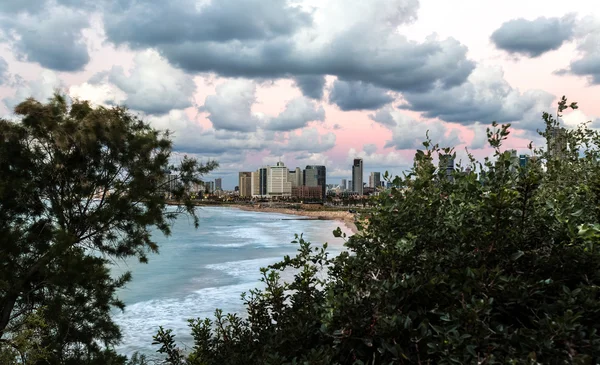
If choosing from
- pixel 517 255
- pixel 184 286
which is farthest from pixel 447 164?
pixel 184 286

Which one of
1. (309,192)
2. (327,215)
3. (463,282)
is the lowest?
(327,215)

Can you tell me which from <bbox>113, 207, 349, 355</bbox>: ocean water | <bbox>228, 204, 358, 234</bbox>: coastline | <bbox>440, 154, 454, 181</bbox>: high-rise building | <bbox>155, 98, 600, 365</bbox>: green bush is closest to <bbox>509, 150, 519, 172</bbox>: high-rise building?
<bbox>155, 98, 600, 365</bbox>: green bush

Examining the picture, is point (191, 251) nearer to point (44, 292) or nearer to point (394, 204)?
point (44, 292)

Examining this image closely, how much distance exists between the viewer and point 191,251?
38.6 m

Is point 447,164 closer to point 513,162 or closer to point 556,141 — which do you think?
point 513,162

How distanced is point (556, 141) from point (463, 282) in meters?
3.33

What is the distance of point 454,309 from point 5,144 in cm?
829

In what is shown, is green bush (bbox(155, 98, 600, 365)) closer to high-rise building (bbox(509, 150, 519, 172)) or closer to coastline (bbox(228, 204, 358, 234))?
high-rise building (bbox(509, 150, 519, 172))

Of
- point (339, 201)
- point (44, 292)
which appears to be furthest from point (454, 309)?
point (339, 201)

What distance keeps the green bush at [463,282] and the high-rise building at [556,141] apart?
5.37ft

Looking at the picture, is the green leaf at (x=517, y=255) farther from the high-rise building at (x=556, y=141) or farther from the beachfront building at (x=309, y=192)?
the beachfront building at (x=309, y=192)

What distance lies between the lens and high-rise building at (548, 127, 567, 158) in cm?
466

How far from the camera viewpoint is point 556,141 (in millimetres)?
4785

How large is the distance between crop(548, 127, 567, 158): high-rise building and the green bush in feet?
5.37
